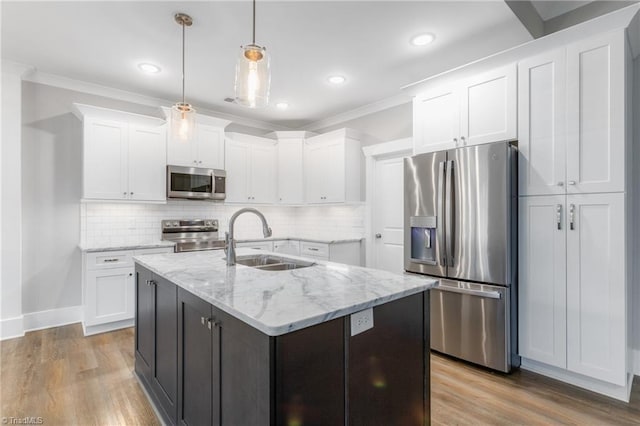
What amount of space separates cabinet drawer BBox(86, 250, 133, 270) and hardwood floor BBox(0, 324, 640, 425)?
85cm

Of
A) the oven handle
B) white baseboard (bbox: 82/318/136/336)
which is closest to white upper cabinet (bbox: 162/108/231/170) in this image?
white baseboard (bbox: 82/318/136/336)

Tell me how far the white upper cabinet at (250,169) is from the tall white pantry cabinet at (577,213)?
137 inches

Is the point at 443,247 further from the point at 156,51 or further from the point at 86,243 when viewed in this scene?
the point at 86,243

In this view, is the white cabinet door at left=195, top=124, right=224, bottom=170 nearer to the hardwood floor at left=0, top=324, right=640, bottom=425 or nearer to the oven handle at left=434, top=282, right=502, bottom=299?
the hardwood floor at left=0, top=324, right=640, bottom=425

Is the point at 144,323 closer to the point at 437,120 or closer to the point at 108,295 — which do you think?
the point at 108,295

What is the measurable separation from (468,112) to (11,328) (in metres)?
4.93

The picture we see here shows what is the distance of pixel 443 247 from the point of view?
9.43 feet

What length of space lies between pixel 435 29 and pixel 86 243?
13.7ft

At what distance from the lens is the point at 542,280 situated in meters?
2.50

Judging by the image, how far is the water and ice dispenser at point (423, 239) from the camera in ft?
9.68

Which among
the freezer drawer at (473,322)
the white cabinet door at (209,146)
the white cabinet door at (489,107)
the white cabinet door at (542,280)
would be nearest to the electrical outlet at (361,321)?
the freezer drawer at (473,322)

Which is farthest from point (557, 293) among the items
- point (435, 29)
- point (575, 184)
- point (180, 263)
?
point (180, 263)

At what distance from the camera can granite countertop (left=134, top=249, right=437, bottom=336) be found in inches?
44.5

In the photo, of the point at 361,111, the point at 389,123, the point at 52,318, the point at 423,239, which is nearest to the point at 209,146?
the point at 361,111
